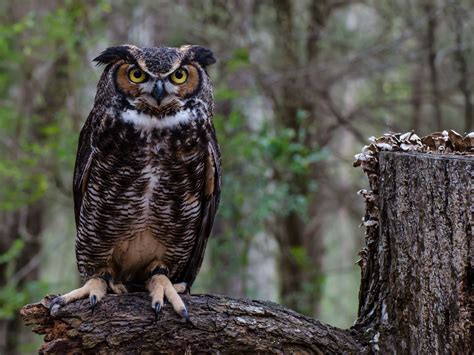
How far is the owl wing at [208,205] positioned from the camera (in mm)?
2871

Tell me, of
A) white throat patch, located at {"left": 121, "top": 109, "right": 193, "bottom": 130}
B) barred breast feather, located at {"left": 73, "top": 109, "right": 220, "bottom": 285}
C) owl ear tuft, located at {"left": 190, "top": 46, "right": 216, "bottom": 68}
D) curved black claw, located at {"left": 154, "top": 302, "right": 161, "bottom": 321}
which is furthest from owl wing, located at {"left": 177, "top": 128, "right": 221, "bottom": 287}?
curved black claw, located at {"left": 154, "top": 302, "right": 161, "bottom": 321}

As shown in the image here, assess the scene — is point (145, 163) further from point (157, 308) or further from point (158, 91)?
point (157, 308)

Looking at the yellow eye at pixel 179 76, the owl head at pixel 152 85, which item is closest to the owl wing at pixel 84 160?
the owl head at pixel 152 85

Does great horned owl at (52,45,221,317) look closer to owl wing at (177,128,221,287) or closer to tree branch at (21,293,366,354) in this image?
owl wing at (177,128,221,287)

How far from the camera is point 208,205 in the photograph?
302 centimetres

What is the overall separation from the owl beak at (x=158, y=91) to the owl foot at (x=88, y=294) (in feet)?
2.73

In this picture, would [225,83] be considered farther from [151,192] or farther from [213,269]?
[151,192]

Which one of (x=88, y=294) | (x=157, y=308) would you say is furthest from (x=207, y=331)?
(x=88, y=294)

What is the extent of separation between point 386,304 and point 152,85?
1294 millimetres

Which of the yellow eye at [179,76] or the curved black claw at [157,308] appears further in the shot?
the yellow eye at [179,76]

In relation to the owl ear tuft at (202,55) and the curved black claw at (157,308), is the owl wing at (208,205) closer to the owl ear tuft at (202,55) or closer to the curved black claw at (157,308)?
the owl ear tuft at (202,55)

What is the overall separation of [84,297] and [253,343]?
72cm

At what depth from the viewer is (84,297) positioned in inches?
94.3

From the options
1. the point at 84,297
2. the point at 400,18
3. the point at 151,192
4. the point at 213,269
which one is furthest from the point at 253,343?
the point at 400,18
